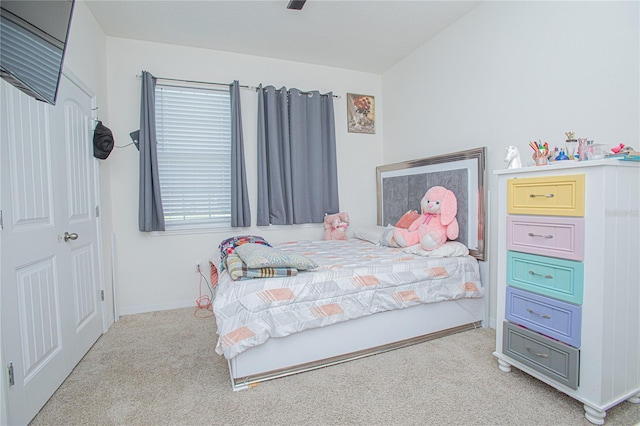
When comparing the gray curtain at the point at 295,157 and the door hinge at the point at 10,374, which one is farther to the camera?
the gray curtain at the point at 295,157

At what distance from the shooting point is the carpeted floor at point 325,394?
59.9 inches

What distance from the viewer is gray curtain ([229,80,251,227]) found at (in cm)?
318

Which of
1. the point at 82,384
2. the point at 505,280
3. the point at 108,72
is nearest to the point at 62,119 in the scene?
the point at 108,72

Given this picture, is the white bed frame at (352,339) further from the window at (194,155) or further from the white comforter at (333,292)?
the window at (194,155)

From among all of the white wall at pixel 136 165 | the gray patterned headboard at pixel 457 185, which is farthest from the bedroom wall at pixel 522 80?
the white wall at pixel 136 165

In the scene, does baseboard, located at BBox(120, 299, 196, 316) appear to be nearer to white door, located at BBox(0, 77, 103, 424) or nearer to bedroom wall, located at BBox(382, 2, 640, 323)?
white door, located at BBox(0, 77, 103, 424)

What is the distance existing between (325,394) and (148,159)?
2471 mm

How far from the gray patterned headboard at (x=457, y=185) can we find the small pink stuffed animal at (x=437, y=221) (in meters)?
0.09

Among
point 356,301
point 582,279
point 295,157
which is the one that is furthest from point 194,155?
point 582,279

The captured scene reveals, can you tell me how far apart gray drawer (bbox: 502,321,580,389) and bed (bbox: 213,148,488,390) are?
556 mm

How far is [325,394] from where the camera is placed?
171 centimetres

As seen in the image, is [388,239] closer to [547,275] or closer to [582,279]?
[547,275]

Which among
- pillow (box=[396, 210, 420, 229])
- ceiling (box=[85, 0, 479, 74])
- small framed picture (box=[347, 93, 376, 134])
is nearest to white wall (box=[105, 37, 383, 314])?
ceiling (box=[85, 0, 479, 74])

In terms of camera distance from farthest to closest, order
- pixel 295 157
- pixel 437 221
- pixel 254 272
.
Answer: pixel 295 157 → pixel 437 221 → pixel 254 272
